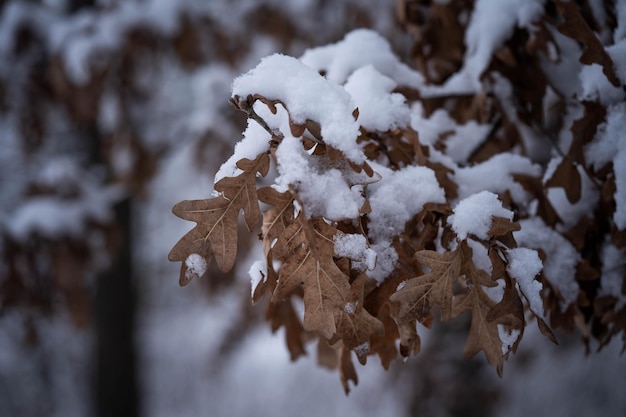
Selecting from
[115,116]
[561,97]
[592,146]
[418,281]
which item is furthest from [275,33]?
[418,281]

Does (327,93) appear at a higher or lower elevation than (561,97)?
higher

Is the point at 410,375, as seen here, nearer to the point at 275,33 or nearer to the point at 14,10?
the point at 275,33

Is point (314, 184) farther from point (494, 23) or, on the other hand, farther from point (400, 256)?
point (494, 23)

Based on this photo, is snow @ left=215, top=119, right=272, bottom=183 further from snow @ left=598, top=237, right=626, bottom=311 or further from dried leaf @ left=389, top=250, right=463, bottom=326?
snow @ left=598, top=237, right=626, bottom=311

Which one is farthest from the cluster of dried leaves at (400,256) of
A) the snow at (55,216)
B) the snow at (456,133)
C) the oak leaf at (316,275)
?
the snow at (55,216)

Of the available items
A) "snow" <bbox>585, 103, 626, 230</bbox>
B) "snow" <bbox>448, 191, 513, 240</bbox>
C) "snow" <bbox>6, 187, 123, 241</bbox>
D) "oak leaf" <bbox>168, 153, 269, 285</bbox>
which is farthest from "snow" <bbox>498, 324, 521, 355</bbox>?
"snow" <bbox>6, 187, 123, 241</bbox>

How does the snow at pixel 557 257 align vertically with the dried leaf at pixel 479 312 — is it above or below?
below

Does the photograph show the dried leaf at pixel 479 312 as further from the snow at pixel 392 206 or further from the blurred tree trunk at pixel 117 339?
the blurred tree trunk at pixel 117 339
